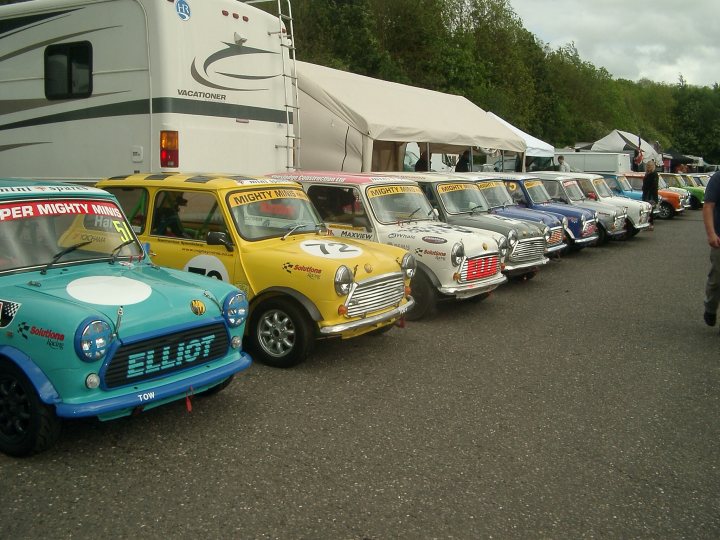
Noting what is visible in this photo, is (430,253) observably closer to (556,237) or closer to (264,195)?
(264,195)

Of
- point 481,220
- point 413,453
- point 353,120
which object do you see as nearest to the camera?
point 413,453

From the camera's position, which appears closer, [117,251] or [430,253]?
[117,251]

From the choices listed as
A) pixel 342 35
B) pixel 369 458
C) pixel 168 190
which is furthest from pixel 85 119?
pixel 342 35

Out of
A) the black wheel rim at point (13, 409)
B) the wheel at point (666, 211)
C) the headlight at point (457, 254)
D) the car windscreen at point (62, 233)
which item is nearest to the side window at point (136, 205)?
the car windscreen at point (62, 233)

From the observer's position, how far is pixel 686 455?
448 cm

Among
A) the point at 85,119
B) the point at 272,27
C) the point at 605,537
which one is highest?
the point at 272,27

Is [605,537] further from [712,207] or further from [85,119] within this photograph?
[85,119]

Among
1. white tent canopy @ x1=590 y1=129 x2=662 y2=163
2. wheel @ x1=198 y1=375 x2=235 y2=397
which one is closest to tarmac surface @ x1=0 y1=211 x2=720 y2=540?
wheel @ x1=198 y1=375 x2=235 y2=397

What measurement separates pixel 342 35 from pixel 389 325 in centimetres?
2446

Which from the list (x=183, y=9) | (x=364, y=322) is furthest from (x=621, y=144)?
(x=364, y=322)

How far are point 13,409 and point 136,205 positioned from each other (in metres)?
3.15

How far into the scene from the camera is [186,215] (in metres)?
6.63

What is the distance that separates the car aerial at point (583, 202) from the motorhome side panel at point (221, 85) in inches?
269

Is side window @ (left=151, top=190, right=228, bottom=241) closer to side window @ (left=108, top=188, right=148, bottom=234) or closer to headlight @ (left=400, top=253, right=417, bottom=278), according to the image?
side window @ (left=108, top=188, right=148, bottom=234)
